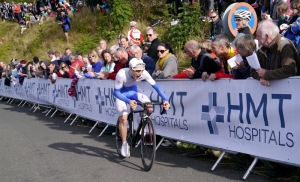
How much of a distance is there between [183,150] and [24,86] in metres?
12.0

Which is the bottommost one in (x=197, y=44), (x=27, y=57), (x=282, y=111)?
(x=27, y=57)

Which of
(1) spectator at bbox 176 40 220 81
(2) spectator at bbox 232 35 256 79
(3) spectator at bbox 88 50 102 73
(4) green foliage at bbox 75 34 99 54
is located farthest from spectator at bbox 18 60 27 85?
(2) spectator at bbox 232 35 256 79

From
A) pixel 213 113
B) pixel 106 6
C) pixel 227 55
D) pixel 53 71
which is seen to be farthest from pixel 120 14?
pixel 213 113

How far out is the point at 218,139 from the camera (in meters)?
7.07

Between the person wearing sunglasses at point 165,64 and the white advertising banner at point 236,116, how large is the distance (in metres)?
0.39

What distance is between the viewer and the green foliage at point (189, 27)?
16.3m

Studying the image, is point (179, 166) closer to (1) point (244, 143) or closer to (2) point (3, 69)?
(1) point (244, 143)

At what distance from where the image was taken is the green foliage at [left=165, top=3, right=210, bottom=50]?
1631 cm

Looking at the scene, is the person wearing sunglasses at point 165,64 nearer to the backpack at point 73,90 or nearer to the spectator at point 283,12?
the spectator at point 283,12

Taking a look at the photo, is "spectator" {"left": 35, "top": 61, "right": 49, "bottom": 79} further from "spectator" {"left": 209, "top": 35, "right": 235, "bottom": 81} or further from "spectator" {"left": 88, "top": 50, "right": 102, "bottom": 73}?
"spectator" {"left": 209, "top": 35, "right": 235, "bottom": 81}

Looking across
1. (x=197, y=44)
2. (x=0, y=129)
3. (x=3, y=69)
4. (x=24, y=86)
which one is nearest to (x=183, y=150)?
(x=197, y=44)

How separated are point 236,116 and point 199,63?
1512 mm

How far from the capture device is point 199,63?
25.6 feet

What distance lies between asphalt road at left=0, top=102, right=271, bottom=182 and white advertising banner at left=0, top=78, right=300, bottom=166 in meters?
0.44
